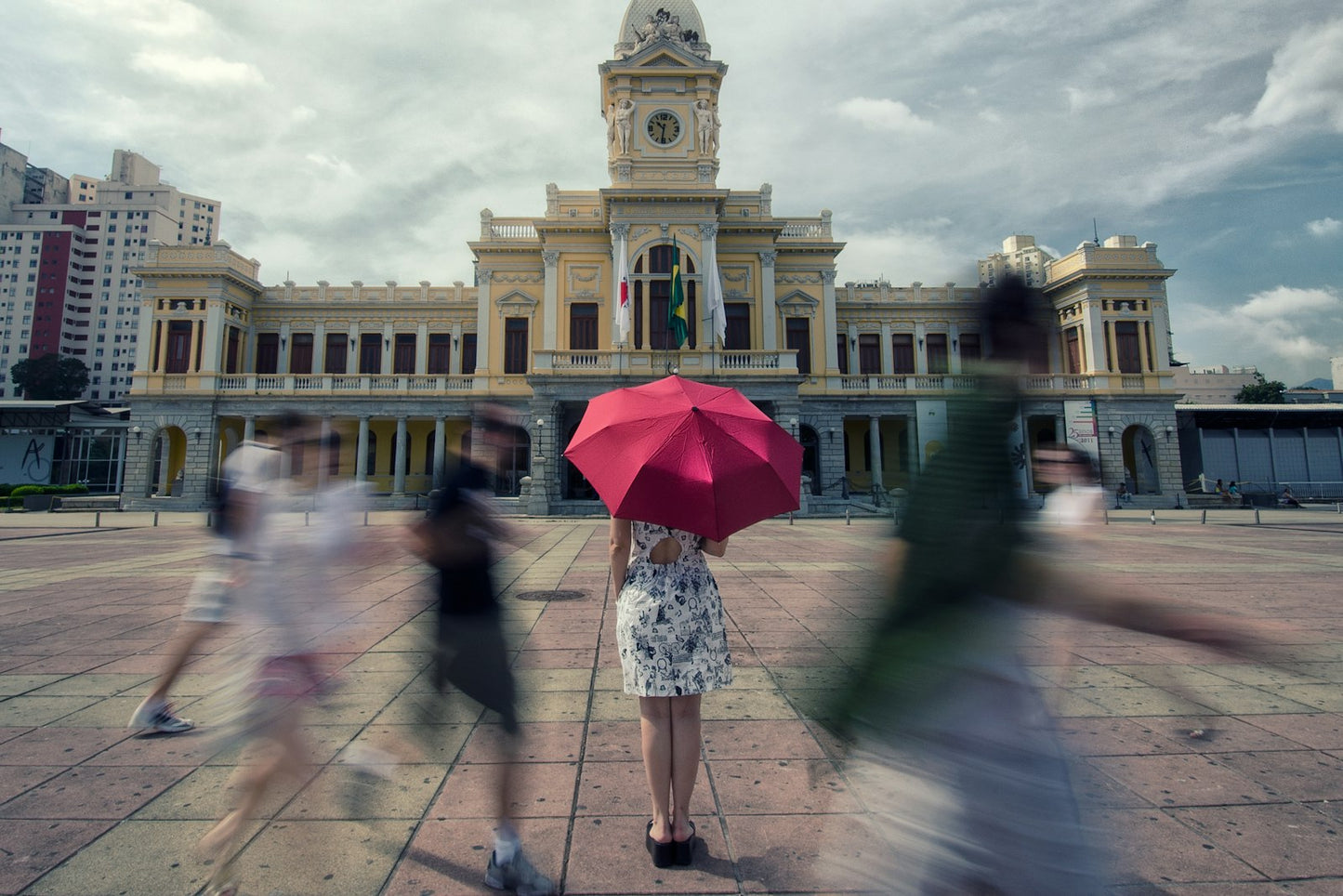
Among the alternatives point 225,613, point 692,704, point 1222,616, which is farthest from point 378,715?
point 1222,616

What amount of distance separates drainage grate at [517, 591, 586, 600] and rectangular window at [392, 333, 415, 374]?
104 feet

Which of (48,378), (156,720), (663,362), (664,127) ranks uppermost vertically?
(664,127)

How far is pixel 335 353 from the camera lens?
1454 inches

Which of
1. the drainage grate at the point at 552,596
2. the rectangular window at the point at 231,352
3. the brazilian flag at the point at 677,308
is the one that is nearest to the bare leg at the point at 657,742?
the drainage grate at the point at 552,596

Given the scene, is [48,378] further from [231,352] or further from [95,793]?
[95,793]

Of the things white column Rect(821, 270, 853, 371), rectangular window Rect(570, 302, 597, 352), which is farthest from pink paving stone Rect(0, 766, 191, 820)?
white column Rect(821, 270, 853, 371)

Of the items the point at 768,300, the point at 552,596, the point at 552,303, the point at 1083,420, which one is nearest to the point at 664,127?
the point at 768,300

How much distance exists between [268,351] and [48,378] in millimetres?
57488

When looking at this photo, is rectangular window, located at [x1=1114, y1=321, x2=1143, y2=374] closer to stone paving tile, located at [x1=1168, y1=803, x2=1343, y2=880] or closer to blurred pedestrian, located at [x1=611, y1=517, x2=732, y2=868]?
stone paving tile, located at [x1=1168, y1=803, x2=1343, y2=880]

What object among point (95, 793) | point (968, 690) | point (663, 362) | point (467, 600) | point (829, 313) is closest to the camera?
point (968, 690)

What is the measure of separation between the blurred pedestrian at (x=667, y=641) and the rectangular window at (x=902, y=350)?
36746mm

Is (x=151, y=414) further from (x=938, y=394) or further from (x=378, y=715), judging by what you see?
(x=938, y=394)

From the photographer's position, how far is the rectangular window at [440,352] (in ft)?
120

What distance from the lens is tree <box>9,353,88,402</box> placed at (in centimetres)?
7194
